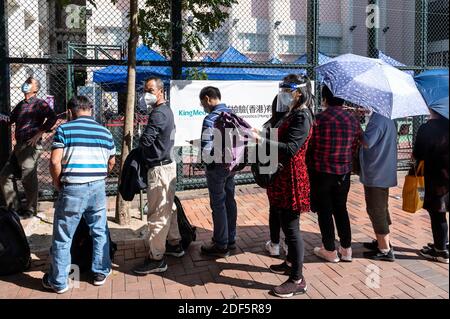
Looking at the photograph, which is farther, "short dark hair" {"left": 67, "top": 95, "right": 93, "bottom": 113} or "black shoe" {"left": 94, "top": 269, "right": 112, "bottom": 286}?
"black shoe" {"left": 94, "top": 269, "right": 112, "bottom": 286}

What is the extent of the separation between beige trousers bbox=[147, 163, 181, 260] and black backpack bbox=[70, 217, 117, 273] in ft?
1.85

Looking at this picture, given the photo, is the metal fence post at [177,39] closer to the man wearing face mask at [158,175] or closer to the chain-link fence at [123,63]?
the chain-link fence at [123,63]

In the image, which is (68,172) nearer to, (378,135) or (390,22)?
(378,135)

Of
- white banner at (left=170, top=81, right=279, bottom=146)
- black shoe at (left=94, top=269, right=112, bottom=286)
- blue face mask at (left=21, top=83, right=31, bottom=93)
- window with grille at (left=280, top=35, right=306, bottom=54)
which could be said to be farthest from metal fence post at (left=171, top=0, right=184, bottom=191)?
window with grille at (left=280, top=35, right=306, bottom=54)

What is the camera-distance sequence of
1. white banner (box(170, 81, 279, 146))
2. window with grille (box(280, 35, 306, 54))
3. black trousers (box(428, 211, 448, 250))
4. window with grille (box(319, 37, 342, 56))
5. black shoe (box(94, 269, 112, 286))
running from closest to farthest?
black shoe (box(94, 269, 112, 286))
black trousers (box(428, 211, 448, 250))
white banner (box(170, 81, 279, 146))
window with grille (box(280, 35, 306, 54))
window with grille (box(319, 37, 342, 56))

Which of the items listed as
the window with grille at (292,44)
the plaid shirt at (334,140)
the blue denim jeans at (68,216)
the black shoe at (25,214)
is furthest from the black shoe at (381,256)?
the window with grille at (292,44)

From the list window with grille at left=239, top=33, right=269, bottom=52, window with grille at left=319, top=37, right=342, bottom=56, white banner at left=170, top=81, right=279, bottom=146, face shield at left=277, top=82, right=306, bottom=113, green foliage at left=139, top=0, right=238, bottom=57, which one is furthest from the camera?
window with grille at left=319, top=37, right=342, bottom=56

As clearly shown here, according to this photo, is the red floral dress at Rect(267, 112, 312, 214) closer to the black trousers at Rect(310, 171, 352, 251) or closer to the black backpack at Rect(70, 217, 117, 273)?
the black trousers at Rect(310, 171, 352, 251)

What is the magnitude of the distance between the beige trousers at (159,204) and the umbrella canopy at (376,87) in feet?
5.44

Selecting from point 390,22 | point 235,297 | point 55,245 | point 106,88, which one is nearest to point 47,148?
point 106,88

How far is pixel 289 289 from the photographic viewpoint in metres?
3.29

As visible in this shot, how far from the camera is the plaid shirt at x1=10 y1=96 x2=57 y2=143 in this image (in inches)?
205

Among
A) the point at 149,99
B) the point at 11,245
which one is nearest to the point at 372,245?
the point at 149,99

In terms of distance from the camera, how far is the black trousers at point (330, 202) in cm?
372
